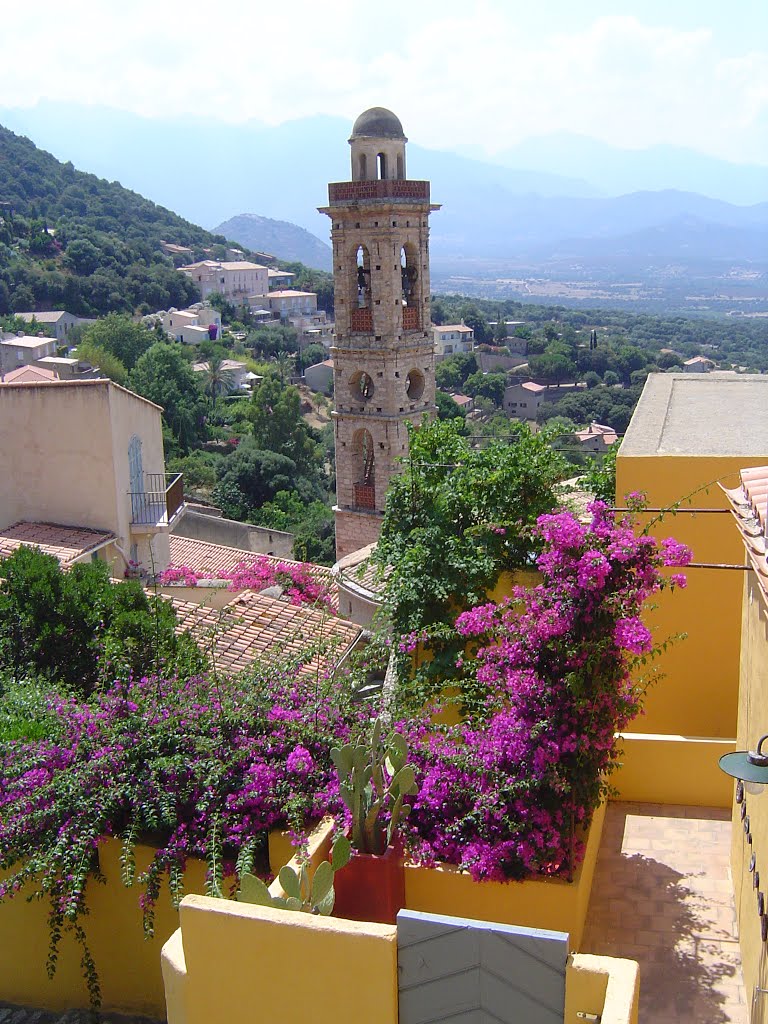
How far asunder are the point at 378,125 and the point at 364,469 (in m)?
9.29

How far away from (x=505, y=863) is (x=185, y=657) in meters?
4.72

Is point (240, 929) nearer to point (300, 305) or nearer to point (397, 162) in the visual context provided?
point (397, 162)

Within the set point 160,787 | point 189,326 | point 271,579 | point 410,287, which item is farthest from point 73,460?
point 189,326

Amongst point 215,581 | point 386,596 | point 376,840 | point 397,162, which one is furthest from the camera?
point 397,162

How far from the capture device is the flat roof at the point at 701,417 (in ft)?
30.1

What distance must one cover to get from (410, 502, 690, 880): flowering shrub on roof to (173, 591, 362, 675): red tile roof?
434cm

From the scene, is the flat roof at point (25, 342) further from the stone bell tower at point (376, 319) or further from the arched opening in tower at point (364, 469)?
the arched opening in tower at point (364, 469)

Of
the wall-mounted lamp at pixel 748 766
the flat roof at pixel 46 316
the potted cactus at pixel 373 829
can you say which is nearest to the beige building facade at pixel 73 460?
the potted cactus at pixel 373 829

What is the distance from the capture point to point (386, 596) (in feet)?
32.2

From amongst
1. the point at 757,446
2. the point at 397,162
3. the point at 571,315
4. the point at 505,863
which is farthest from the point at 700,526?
the point at 571,315

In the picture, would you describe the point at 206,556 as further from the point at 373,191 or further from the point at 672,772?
the point at 672,772

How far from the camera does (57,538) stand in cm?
1489

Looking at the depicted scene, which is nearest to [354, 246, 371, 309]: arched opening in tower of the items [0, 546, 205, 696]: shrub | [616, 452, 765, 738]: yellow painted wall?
[0, 546, 205, 696]: shrub

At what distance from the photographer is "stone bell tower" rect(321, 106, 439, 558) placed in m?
27.5
